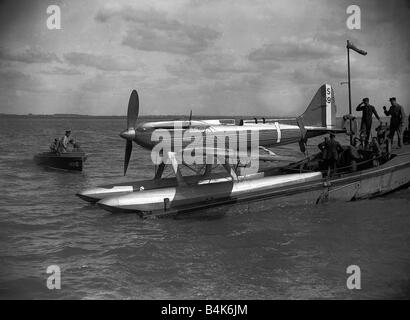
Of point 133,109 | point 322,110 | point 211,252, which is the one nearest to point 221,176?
point 133,109

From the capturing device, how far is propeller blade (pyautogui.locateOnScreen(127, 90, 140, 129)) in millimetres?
14477

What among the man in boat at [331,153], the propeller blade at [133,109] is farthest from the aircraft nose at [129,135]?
the man in boat at [331,153]

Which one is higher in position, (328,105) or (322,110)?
(328,105)

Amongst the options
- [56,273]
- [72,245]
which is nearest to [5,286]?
[56,273]

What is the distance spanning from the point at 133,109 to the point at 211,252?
6.09 m

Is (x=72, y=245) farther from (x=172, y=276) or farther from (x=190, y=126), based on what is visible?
(x=190, y=126)

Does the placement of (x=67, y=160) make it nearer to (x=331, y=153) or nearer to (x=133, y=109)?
(x=133, y=109)

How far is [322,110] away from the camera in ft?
59.2

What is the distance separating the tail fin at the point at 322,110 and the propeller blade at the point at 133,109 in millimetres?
7111

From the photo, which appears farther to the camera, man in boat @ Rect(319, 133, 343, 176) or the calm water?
man in boat @ Rect(319, 133, 343, 176)

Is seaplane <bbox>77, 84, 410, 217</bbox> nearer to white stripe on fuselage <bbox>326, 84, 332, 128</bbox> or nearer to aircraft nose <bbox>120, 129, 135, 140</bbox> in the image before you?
aircraft nose <bbox>120, 129, 135, 140</bbox>

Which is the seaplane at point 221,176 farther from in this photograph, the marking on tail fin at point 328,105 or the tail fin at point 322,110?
the marking on tail fin at point 328,105

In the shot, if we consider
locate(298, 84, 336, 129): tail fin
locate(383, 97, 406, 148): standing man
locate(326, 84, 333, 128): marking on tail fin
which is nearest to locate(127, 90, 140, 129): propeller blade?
locate(298, 84, 336, 129): tail fin

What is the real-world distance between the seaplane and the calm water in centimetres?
49
